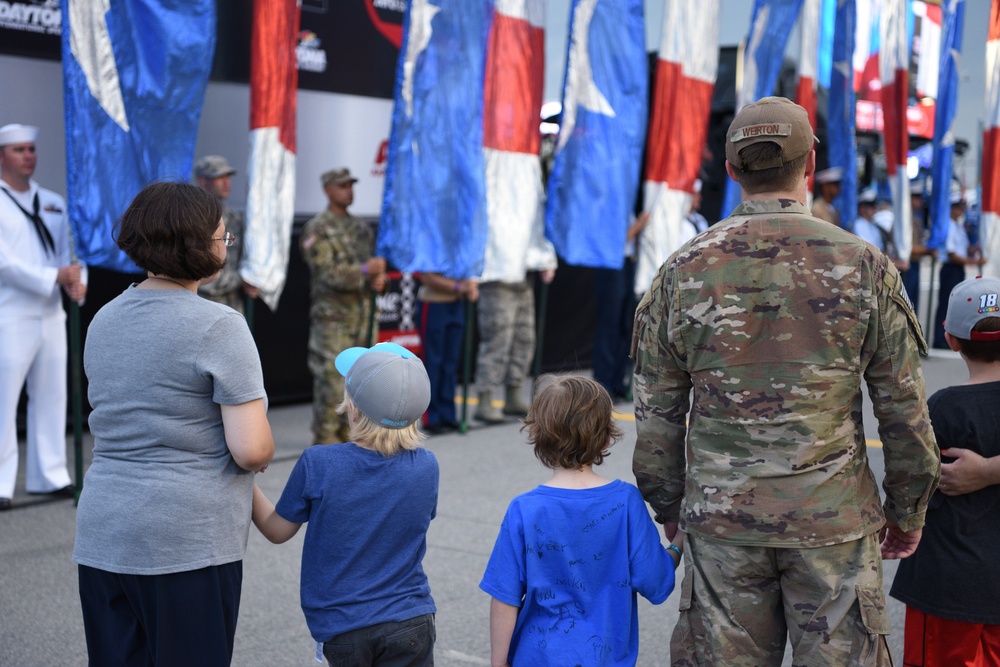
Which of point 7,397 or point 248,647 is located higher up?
point 7,397

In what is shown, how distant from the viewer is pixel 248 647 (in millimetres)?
3779

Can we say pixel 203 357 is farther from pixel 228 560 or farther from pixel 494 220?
pixel 494 220

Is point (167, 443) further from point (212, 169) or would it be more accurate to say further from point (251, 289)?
point (212, 169)

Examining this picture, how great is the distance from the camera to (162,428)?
7.43 ft

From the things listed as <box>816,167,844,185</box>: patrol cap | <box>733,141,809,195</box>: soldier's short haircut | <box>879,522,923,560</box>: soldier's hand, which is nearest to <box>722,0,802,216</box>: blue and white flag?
<box>816,167,844,185</box>: patrol cap

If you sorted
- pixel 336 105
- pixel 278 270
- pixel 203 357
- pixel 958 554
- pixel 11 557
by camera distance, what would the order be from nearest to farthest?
pixel 203 357 → pixel 958 554 → pixel 11 557 → pixel 278 270 → pixel 336 105

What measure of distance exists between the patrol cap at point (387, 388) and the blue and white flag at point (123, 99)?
300 centimetres

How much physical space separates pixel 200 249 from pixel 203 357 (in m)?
0.25

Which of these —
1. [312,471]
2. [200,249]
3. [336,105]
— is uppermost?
[336,105]

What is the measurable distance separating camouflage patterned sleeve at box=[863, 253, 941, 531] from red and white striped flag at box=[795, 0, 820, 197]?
7531 millimetres

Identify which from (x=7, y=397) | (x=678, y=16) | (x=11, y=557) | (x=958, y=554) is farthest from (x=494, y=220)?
(x=958, y=554)

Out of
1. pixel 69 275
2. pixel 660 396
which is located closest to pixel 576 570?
pixel 660 396

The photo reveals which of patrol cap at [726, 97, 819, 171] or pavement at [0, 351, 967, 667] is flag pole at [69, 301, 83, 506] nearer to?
pavement at [0, 351, 967, 667]

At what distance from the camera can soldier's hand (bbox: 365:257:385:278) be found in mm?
6707
